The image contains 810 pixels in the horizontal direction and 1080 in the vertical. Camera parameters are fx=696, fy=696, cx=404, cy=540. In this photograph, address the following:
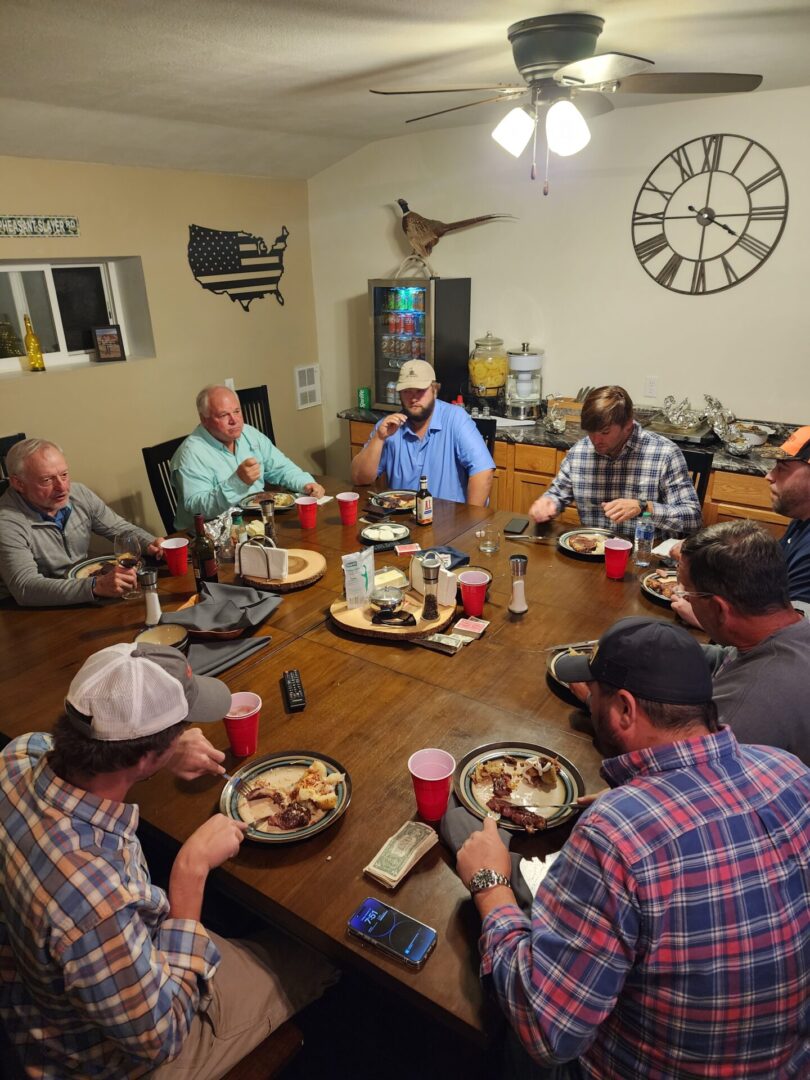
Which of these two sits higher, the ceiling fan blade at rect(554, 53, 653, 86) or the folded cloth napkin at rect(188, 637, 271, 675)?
the ceiling fan blade at rect(554, 53, 653, 86)

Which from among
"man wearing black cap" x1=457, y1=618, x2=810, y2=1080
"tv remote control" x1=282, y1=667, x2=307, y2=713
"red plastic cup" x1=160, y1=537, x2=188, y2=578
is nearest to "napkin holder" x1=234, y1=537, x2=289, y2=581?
"red plastic cup" x1=160, y1=537, x2=188, y2=578

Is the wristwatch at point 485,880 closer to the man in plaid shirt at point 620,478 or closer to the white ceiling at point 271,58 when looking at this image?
the man in plaid shirt at point 620,478

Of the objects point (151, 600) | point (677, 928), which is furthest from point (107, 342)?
point (677, 928)

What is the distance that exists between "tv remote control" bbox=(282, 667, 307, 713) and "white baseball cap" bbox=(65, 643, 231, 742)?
49cm

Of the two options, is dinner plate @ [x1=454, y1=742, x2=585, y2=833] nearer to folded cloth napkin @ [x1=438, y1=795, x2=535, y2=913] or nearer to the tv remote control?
folded cloth napkin @ [x1=438, y1=795, x2=535, y2=913]

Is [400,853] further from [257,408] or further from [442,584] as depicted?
[257,408]

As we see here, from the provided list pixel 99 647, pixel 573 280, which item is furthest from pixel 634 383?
pixel 99 647

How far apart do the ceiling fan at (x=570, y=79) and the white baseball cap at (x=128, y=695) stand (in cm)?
201

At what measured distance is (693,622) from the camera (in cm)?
211

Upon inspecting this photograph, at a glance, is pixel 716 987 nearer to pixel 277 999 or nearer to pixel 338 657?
pixel 277 999

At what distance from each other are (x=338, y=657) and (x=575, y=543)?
115cm

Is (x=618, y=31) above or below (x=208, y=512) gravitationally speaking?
above

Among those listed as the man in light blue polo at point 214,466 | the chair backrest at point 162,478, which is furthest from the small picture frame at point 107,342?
the man in light blue polo at point 214,466

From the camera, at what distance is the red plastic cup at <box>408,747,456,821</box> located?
4.71ft
